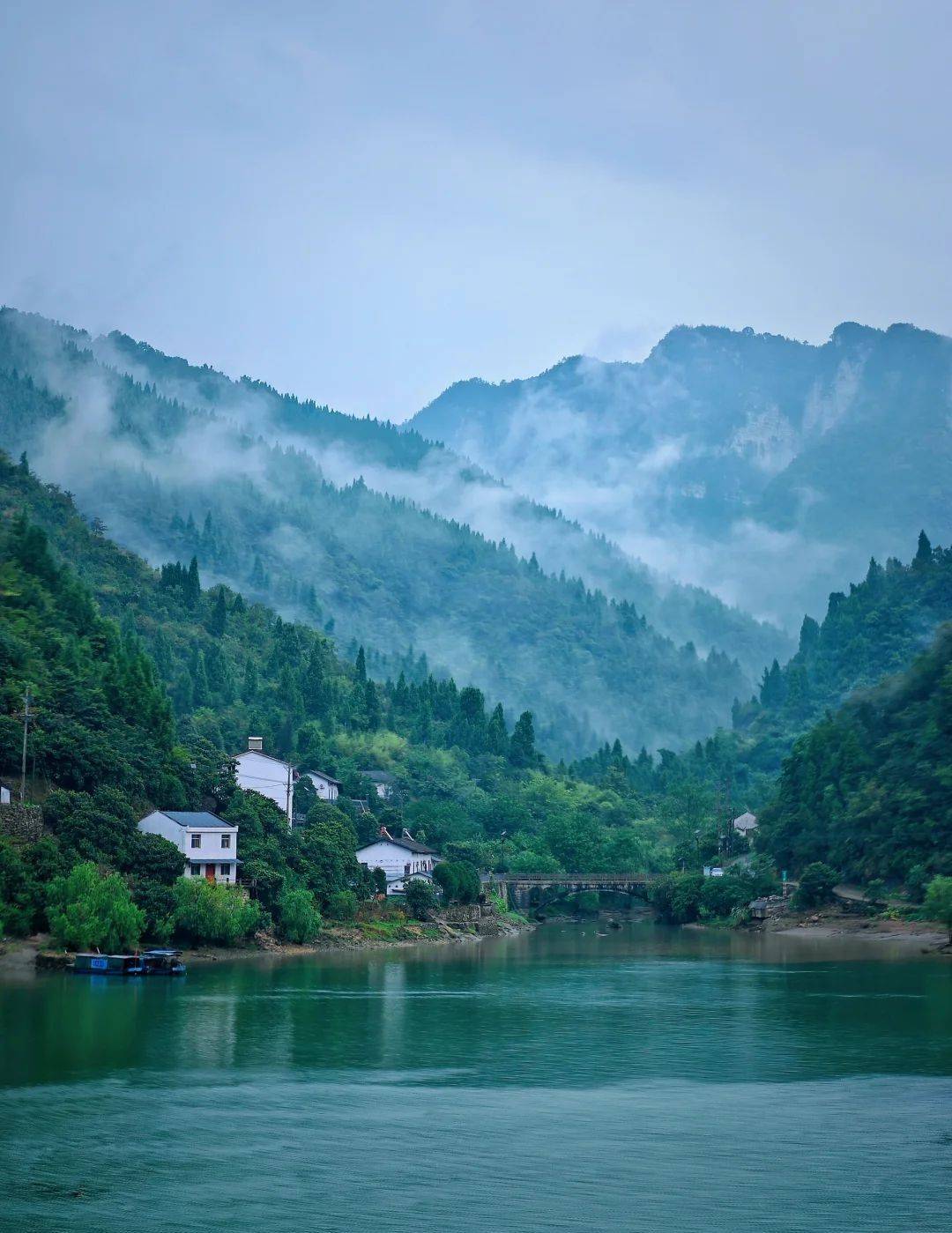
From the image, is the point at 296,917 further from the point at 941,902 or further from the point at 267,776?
the point at 941,902

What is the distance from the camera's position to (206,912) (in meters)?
93.2

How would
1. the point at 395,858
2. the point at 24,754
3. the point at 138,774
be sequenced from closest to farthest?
the point at 24,754 < the point at 138,774 < the point at 395,858

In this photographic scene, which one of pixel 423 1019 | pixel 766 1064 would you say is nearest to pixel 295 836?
pixel 423 1019

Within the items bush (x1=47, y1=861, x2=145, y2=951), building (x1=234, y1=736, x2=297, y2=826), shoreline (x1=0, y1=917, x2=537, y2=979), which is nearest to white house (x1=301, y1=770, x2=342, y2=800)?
building (x1=234, y1=736, x2=297, y2=826)

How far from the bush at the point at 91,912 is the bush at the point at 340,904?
29848mm

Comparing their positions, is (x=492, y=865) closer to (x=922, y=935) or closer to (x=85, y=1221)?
(x=922, y=935)

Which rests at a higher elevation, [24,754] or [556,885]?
[24,754]

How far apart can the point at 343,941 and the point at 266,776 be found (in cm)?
3229

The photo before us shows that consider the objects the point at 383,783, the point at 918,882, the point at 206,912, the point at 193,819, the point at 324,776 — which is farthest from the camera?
the point at 383,783

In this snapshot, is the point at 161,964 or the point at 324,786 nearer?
the point at 161,964

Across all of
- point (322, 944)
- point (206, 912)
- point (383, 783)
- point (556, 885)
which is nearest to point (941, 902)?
point (322, 944)

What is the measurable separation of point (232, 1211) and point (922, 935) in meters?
92.1

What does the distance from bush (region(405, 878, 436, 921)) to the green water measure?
43.6 metres

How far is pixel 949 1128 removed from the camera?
45969 millimetres
